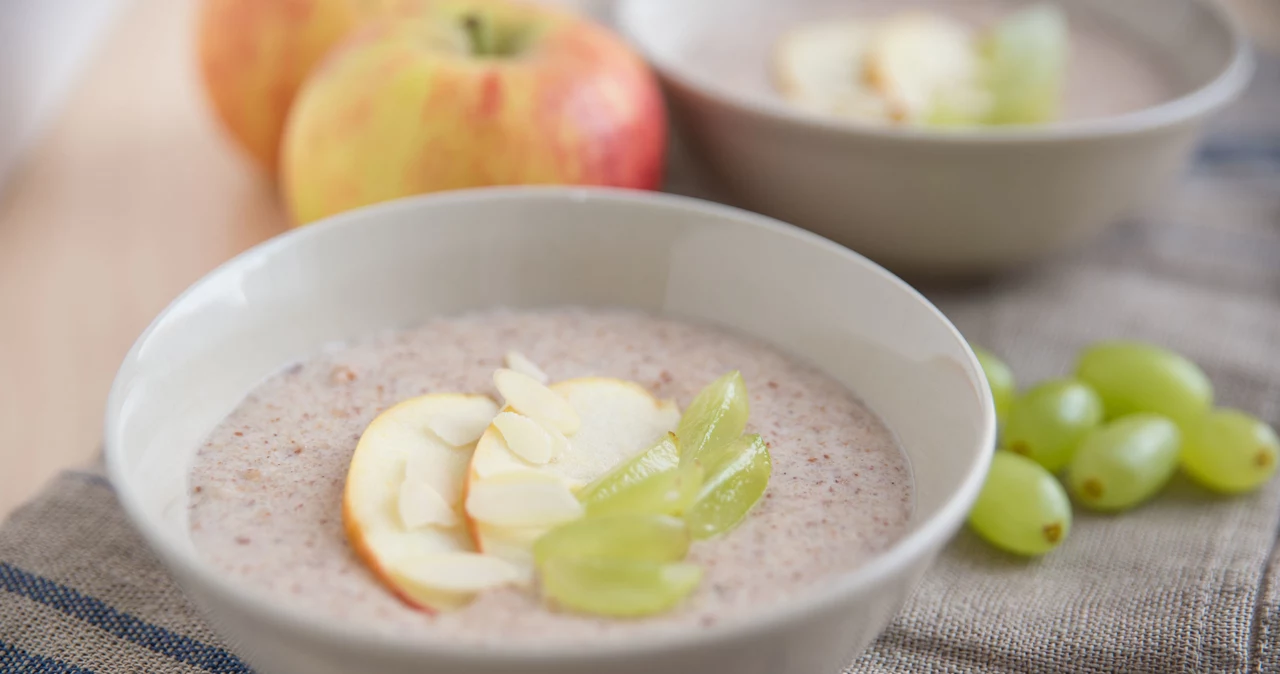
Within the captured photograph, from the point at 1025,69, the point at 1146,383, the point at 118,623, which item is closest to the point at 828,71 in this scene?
the point at 1025,69

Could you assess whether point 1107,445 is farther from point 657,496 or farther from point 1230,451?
point 657,496

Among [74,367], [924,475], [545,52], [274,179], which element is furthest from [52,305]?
[924,475]

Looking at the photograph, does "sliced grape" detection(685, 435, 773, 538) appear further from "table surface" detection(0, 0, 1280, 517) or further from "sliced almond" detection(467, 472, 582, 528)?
"table surface" detection(0, 0, 1280, 517)

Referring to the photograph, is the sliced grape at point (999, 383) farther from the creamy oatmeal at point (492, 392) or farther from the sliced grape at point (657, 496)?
the sliced grape at point (657, 496)

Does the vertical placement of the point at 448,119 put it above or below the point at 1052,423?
above

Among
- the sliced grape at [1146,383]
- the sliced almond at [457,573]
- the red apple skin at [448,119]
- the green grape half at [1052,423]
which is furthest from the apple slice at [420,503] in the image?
the sliced grape at [1146,383]

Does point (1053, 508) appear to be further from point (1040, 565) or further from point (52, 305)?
point (52, 305)
